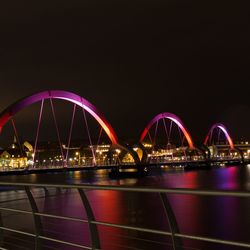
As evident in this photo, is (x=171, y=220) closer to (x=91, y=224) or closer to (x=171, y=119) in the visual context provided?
(x=91, y=224)

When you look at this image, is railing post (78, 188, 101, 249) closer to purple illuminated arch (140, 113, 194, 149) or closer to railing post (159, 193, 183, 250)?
railing post (159, 193, 183, 250)

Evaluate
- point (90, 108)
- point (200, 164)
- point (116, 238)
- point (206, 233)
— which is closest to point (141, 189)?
point (116, 238)

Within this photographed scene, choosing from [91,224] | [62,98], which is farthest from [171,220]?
[62,98]

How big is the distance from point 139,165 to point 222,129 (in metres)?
82.5

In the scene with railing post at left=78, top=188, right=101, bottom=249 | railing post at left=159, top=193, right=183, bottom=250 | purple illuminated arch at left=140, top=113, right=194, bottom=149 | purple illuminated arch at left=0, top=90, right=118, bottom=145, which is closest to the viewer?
railing post at left=159, top=193, right=183, bottom=250

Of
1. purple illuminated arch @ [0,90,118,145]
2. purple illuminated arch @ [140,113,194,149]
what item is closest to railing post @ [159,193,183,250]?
purple illuminated arch @ [0,90,118,145]

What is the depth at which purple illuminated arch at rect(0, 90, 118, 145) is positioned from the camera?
7400 centimetres

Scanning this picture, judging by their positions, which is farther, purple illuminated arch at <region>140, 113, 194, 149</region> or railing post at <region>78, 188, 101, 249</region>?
purple illuminated arch at <region>140, 113, 194, 149</region>

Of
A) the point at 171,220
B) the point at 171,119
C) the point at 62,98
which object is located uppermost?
the point at 62,98

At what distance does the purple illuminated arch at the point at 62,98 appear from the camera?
243 feet

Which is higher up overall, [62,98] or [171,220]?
[62,98]

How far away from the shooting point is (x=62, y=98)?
8394 cm

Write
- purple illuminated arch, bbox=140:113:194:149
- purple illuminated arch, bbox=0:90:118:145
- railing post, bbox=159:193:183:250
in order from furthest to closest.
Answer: purple illuminated arch, bbox=140:113:194:149, purple illuminated arch, bbox=0:90:118:145, railing post, bbox=159:193:183:250

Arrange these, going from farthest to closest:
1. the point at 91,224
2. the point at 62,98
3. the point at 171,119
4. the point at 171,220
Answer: the point at 171,119
the point at 62,98
the point at 91,224
the point at 171,220
